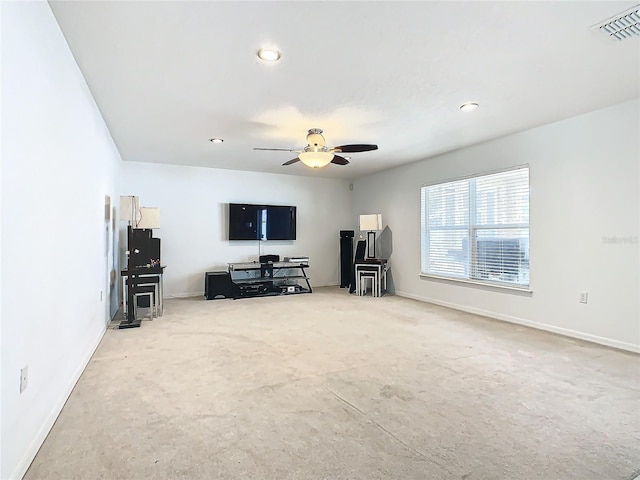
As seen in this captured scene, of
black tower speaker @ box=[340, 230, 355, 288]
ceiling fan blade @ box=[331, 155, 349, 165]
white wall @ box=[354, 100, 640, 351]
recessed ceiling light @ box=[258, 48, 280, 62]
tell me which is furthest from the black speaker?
recessed ceiling light @ box=[258, 48, 280, 62]

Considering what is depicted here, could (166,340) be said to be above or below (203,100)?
below

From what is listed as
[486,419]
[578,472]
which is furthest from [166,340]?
[578,472]

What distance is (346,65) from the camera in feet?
9.21

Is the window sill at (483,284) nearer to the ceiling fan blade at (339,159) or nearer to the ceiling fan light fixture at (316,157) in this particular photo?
the ceiling fan blade at (339,159)

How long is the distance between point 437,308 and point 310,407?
367 centimetres

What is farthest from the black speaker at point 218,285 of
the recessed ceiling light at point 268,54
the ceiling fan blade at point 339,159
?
the recessed ceiling light at point 268,54

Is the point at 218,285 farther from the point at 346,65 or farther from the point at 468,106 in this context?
the point at 468,106

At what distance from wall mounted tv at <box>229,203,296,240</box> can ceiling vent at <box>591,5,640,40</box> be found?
5763 millimetres

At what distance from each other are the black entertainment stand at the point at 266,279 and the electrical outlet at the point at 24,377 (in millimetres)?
4679

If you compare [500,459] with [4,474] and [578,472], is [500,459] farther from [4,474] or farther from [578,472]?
[4,474]

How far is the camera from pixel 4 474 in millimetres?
1553

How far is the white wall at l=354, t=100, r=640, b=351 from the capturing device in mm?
3650

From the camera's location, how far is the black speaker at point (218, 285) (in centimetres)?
640

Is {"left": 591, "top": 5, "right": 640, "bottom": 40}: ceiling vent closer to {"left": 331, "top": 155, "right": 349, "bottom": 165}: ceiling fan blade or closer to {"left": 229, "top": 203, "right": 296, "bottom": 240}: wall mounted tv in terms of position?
{"left": 331, "top": 155, "right": 349, "bottom": 165}: ceiling fan blade
